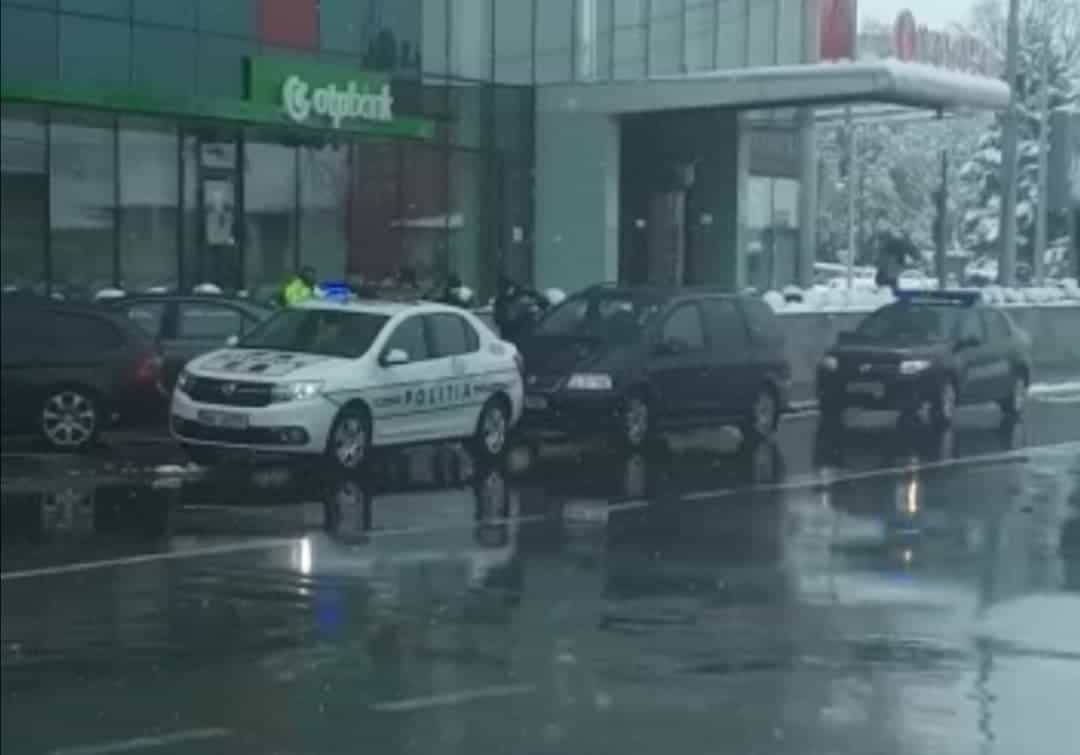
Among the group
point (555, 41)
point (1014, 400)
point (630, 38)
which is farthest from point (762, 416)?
point (630, 38)

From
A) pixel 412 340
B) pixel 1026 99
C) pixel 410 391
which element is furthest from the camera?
pixel 1026 99

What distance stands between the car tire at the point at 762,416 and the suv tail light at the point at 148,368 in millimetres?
9965

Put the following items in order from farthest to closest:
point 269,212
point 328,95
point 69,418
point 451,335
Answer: point 328,95 < point 269,212 < point 451,335 < point 69,418

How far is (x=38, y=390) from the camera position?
7949mm

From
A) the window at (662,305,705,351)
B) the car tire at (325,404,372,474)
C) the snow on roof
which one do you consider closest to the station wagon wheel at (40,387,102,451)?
the car tire at (325,404,372,474)

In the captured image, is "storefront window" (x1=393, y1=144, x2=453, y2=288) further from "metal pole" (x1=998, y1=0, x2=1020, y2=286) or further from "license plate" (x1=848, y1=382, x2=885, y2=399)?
"metal pole" (x1=998, y1=0, x2=1020, y2=286)

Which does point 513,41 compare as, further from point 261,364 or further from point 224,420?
point 224,420

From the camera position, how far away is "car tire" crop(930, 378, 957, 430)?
24.9 metres

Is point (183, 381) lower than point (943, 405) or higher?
higher

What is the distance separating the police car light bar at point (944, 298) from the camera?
86.9ft

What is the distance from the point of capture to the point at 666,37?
3694 cm

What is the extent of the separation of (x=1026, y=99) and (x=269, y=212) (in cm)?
2888

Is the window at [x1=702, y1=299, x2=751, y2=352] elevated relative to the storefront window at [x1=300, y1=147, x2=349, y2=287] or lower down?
lower down

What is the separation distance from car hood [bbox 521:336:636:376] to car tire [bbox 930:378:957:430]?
5582 millimetres
